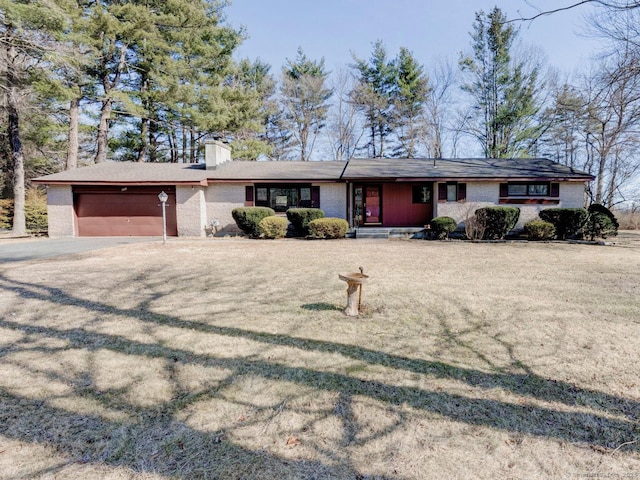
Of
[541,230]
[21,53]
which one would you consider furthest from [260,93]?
[541,230]

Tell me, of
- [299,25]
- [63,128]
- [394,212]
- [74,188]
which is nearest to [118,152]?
[63,128]

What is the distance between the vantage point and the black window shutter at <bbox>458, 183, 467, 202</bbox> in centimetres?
1519

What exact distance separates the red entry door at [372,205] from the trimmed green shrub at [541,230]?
623cm

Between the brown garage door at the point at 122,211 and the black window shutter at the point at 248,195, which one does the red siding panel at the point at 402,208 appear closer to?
the black window shutter at the point at 248,195

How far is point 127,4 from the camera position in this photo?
18469mm

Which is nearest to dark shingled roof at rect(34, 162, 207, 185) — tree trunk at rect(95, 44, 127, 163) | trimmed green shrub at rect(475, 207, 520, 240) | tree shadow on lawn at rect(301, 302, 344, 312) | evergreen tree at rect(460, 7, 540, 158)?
tree trunk at rect(95, 44, 127, 163)

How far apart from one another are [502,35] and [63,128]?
2775cm

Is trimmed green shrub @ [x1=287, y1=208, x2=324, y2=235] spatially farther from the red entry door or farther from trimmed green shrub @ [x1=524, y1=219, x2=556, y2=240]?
trimmed green shrub @ [x1=524, y1=219, x2=556, y2=240]

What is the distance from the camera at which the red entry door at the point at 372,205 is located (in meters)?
16.5

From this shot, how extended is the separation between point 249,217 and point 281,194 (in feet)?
8.10

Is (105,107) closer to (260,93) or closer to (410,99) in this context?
(260,93)

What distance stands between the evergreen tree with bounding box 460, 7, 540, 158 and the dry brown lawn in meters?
22.0

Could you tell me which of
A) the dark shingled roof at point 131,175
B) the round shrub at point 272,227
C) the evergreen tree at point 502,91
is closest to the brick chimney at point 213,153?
the dark shingled roof at point 131,175

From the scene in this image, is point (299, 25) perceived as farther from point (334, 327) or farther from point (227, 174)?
point (334, 327)
